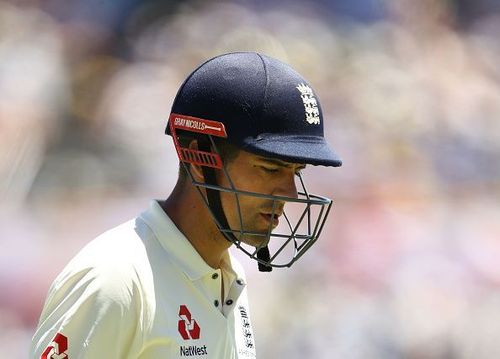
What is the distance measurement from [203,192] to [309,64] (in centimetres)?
266

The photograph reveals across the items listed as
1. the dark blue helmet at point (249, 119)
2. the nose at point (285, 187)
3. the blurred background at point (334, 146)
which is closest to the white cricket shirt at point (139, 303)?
the dark blue helmet at point (249, 119)

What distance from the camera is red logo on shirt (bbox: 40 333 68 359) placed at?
1761 millimetres

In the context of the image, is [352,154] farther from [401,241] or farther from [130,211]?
[130,211]

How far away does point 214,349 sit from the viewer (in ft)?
6.55

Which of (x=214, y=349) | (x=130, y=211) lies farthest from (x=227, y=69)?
(x=130, y=211)

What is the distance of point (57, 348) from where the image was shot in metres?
1.77

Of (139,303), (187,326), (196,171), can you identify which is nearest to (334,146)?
(196,171)

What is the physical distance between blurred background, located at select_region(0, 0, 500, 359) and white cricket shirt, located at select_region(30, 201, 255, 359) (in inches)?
78.0

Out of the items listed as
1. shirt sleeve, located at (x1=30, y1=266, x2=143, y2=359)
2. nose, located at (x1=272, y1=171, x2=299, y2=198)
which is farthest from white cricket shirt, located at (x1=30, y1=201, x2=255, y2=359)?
nose, located at (x1=272, y1=171, x2=299, y2=198)

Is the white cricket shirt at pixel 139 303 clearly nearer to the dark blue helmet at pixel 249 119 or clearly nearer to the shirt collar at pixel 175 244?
the shirt collar at pixel 175 244

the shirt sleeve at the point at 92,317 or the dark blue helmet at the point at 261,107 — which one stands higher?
the dark blue helmet at the point at 261,107

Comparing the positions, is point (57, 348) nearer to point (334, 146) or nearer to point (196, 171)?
point (196, 171)

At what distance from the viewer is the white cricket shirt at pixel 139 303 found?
175cm

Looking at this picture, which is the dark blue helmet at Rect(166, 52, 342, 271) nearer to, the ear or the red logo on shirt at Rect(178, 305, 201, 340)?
the ear
